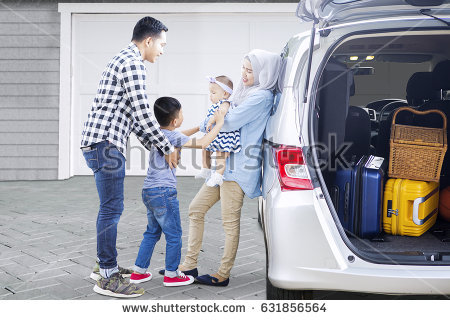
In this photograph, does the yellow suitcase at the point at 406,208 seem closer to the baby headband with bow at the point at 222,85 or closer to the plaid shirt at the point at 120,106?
the baby headband with bow at the point at 222,85

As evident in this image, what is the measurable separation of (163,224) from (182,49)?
22.2 feet

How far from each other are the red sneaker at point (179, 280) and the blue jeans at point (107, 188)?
0.37 metres

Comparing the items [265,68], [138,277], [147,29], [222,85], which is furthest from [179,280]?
[147,29]

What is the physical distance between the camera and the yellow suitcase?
3707mm

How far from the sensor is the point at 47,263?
4574mm

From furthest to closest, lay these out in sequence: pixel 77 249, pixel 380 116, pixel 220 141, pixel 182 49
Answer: pixel 182 49 < pixel 380 116 < pixel 77 249 < pixel 220 141

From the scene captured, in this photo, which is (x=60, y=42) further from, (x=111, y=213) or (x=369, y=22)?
(x=369, y=22)

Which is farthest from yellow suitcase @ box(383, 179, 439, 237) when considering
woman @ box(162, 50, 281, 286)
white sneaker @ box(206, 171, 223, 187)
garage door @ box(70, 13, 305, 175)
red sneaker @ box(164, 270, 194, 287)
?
garage door @ box(70, 13, 305, 175)

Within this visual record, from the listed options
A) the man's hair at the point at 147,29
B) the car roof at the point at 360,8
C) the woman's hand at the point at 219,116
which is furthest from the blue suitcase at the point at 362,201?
the man's hair at the point at 147,29

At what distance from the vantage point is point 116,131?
374 centimetres

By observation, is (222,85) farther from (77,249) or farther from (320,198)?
(77,249)

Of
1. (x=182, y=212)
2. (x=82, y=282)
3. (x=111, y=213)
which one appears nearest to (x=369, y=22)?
(x=111, y=213)

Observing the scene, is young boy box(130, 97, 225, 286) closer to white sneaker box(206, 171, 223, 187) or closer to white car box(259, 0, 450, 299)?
white sneaker box(206, 171, 223, 187)

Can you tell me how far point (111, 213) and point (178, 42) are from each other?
6929mm
